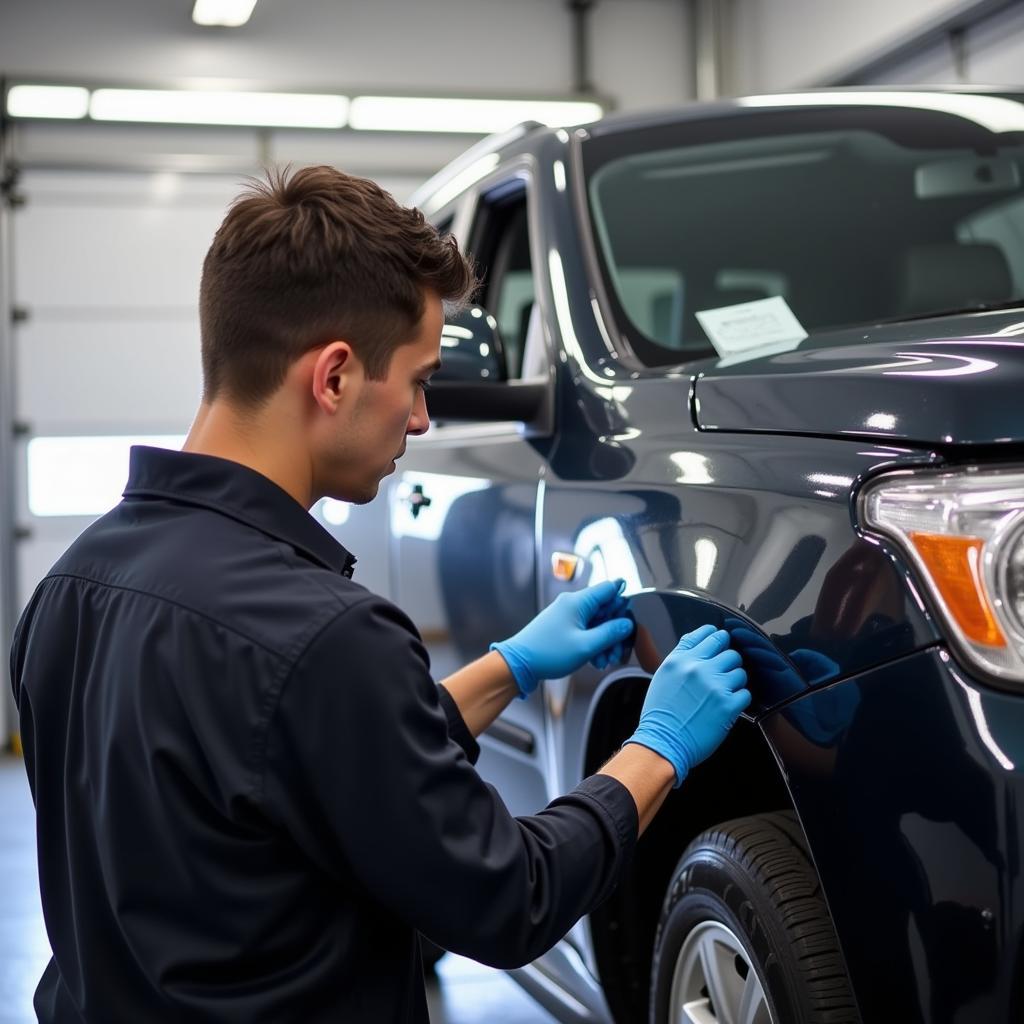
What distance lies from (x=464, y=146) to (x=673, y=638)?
6.63m

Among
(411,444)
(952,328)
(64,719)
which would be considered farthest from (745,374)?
(411,444)

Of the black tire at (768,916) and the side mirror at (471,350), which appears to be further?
the side mirror at (471,350)

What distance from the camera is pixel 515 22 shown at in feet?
26.4

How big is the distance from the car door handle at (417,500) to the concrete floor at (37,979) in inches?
42.9

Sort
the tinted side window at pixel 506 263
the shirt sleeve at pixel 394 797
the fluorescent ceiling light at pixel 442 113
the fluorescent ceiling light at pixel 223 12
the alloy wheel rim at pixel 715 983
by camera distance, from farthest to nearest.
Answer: the fluorescent ceiling light at pixel 442 113 → the fluorescent ceiling light at pixel 223 12 → the tinted side window at pixel 506 263 → the alloy wheel rim at pixel 715 983 → the shirt sleeve at pixel 394 797

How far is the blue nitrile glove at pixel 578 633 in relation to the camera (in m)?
1.80

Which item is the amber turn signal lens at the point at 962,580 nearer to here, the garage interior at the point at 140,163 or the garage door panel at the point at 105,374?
the garage interior at the point at 140,163

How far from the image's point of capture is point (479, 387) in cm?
220

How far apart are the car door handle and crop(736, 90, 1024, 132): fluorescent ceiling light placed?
36.8 inches

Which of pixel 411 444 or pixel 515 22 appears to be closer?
pixel 411 444

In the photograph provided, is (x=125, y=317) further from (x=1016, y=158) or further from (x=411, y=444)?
(x=1016, y=158)

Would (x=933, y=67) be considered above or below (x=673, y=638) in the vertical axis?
above

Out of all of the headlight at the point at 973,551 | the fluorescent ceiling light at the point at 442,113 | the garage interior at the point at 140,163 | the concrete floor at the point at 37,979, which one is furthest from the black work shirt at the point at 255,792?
the fluorescent ceiling light at the point at 442,113

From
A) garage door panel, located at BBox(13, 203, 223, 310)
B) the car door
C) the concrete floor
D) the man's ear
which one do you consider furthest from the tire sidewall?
garage door panel, located at BBox(13, 203, 223, 310)
